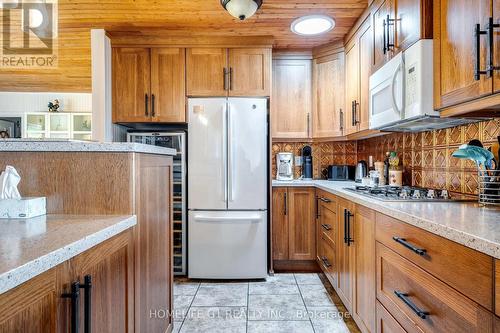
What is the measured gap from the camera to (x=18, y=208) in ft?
3.46

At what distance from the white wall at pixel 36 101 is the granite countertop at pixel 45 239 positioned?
19.4 ft

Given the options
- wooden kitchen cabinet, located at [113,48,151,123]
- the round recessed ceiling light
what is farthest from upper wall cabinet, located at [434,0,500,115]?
wooden kitchen cabinet, located at [113,48,151,123]

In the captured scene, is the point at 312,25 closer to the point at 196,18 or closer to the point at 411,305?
the point at 196,18

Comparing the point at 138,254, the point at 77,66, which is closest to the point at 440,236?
the point at 138,254

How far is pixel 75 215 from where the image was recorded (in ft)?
3.80

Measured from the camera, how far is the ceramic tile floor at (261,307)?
2.01 m

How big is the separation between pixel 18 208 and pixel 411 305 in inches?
61.0

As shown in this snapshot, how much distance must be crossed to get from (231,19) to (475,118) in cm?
208

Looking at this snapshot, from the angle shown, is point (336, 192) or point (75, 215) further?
point (336, 192)

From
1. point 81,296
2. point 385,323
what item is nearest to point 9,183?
point 81,296

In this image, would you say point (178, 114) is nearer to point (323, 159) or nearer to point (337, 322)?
point (323, 159)

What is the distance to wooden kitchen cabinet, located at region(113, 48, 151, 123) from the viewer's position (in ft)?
9.62

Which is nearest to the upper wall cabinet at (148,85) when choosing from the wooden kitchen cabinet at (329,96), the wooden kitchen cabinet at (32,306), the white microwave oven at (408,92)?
the wooden kitchen cabinet at (329,96)

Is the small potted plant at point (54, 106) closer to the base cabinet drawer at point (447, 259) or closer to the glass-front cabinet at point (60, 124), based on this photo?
the glass-front cabinet at point (60, 124)
